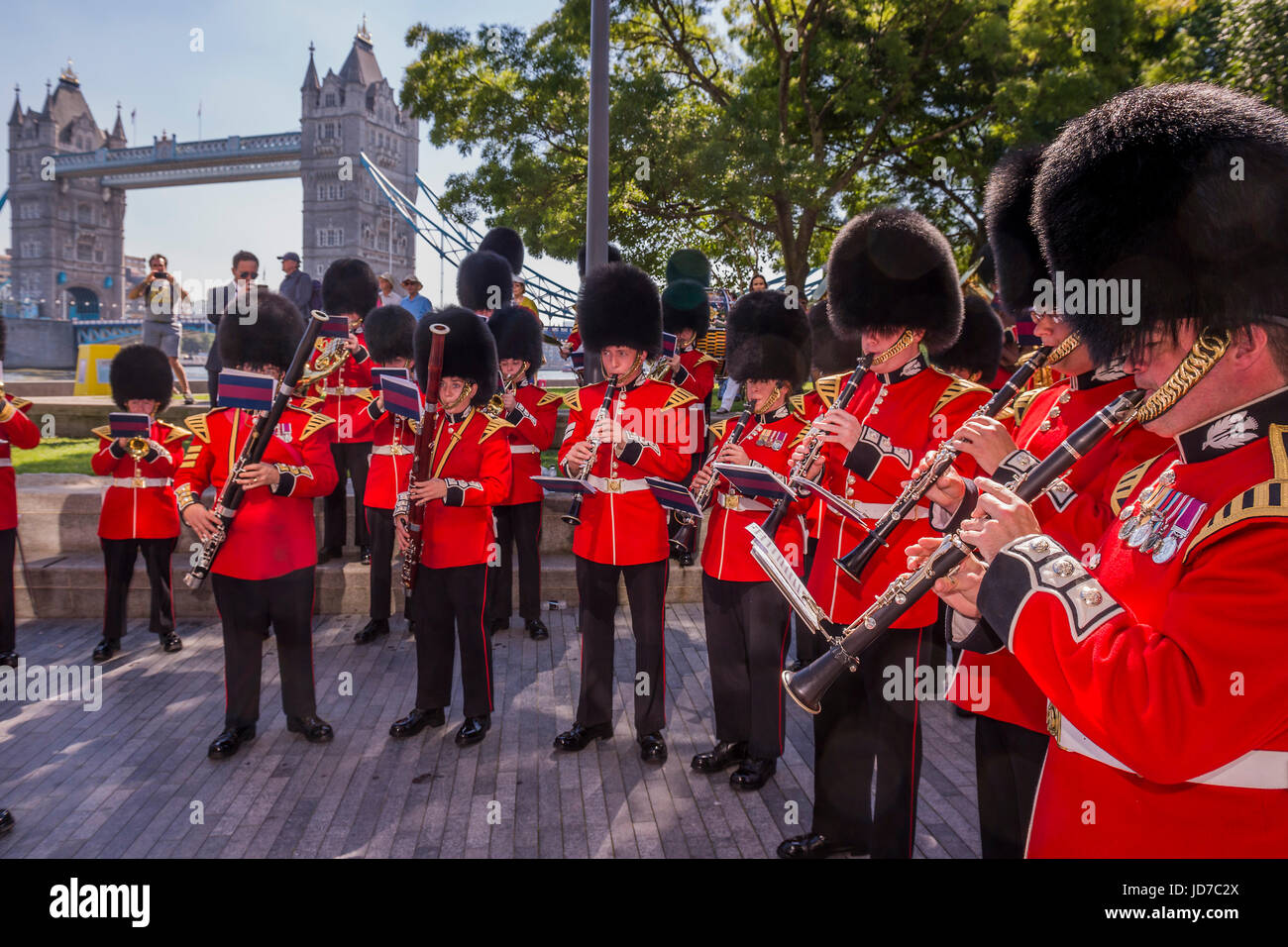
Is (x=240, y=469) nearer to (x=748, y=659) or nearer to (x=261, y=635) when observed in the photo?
(x=261, y=635)

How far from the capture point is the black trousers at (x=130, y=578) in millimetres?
6059

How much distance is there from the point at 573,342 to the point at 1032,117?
25.5 feet

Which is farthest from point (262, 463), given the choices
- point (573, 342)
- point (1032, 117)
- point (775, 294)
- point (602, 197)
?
point (1032, 117)

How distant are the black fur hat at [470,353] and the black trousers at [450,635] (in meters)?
1.08

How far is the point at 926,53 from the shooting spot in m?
13.5

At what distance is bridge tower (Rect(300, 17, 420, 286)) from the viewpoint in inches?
2938

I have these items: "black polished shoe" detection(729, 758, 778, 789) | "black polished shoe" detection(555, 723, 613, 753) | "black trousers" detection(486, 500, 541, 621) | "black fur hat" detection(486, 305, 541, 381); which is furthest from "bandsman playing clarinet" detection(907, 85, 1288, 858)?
"black fur hat" detection(486, 305, 541, 381)

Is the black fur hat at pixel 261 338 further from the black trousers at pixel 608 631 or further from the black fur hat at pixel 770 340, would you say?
the black fur hat at pixel 770 340

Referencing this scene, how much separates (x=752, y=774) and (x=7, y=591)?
482 cm

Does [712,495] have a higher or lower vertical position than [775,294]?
lower

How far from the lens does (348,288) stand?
27.9ft

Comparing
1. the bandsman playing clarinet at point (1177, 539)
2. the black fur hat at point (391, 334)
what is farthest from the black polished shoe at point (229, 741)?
the bandsman playing clarinet at point (1177, 539)
